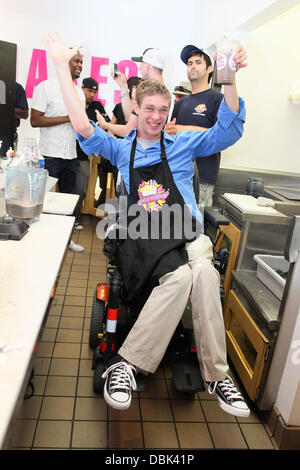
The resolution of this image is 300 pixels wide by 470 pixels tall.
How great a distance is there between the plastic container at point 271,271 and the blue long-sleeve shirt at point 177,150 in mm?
515

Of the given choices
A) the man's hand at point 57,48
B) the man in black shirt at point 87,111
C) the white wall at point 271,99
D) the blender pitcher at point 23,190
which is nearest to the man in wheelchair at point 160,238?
the man's hand at point 57,48

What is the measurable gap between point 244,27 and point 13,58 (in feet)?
6.30

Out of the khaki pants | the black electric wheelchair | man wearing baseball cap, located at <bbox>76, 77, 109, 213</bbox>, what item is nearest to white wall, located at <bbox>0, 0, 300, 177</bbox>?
man wearing baseball cap, located at <bbox>76, 77, 109, 213</bbox>

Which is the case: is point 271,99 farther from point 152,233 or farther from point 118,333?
point 118,333

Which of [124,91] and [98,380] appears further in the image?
[124,91]

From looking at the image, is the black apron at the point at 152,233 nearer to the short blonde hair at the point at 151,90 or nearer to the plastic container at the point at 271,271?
the short blonde hair at the point at 151,90

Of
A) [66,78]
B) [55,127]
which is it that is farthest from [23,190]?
[55,127]

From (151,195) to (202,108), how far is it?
1.12 metres

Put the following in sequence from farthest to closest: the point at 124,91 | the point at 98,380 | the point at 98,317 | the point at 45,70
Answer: the point at 45,70
the point at 124,91
the point at 98,317
the point at 98,380

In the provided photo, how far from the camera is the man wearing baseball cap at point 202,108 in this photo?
2.70m

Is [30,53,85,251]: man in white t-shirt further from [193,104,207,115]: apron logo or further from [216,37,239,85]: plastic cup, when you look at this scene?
[216,37,239,85]: plastic cup

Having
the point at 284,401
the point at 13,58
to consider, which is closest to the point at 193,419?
the point at 284,401

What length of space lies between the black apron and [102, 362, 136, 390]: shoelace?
33cm

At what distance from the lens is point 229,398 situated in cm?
155
